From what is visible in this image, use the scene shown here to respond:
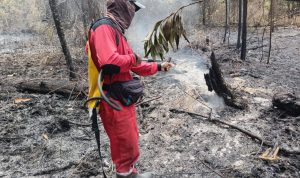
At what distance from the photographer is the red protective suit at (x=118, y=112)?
3.08 m

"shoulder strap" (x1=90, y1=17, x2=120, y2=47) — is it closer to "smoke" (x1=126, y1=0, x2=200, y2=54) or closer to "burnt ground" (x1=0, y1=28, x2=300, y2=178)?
"burnt ground" (x1=0, y1=28, x2=300, y2=178)

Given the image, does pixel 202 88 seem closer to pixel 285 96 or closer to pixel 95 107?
pixel 285 96

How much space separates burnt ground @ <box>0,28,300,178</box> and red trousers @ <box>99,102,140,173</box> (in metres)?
0.97

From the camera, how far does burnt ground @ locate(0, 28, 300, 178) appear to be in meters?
4.46

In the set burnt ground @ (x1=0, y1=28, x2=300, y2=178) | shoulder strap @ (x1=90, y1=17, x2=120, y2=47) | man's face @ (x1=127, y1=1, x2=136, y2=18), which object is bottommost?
burnt ground @ (x1=0, y1=28, x2=300, y2=178)

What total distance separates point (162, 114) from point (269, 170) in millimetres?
2470

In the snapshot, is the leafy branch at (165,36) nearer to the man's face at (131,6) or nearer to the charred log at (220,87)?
the man's face at (131,6)

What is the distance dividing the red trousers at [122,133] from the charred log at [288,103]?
130 inches

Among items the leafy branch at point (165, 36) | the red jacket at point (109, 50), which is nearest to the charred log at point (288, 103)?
the leafy branch at point (165, 36)

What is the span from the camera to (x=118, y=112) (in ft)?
11.0

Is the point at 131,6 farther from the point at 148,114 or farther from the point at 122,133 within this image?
the point at 148,114

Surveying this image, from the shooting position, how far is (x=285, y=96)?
224 inches

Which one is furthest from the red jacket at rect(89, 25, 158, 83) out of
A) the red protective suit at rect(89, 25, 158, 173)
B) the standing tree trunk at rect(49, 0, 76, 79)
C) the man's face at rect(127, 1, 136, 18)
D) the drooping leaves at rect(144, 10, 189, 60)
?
the standing tree trunk at rect(49, 0, 76, 79)

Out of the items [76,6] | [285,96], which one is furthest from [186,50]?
[285,96]
